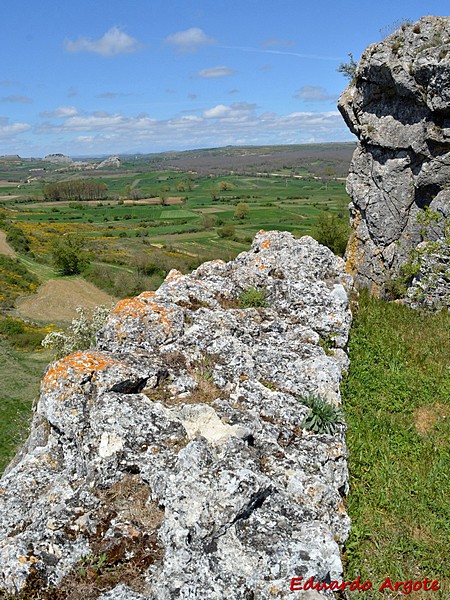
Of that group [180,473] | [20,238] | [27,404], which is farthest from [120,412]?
[20,238]

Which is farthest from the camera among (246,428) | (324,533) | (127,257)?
(127,257)

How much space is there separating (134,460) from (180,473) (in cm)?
79

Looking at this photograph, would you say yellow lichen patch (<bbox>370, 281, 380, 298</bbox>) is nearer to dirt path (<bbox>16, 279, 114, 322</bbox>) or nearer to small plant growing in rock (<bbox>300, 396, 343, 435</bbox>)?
small plant growing in rock (<bbox>300, 396, 343, 435</bbox>)

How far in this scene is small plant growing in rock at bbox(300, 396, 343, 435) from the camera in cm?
632

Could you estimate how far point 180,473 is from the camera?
489 centimetres

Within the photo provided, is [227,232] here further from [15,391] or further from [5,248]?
[15,391]

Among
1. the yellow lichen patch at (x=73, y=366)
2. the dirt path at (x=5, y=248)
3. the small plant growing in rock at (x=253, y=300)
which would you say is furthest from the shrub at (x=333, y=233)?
the dirt path at (x=5, y=248)

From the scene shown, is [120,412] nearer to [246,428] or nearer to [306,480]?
[246,428]

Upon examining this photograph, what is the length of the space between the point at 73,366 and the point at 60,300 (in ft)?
185

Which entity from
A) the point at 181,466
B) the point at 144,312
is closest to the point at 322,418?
the point at 181,466

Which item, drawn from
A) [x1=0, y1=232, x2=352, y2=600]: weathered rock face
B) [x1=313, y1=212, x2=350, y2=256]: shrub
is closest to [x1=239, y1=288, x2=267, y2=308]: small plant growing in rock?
[x1=0, y1=232, x2=352, y2=600]: weathered rock face

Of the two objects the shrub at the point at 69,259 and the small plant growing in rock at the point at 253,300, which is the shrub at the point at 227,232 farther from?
the small plant growing in rock at the point at 253,300

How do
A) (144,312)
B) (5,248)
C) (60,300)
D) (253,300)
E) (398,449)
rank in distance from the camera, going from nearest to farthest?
(398,449) → (144,312) → (253,300) → (60,300) → (5,248)

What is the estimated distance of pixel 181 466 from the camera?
4.97m
